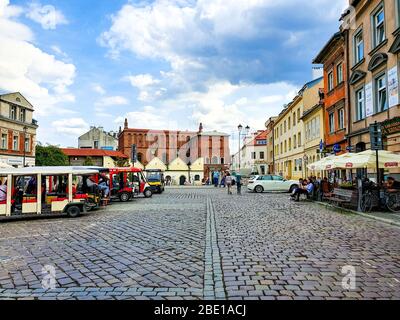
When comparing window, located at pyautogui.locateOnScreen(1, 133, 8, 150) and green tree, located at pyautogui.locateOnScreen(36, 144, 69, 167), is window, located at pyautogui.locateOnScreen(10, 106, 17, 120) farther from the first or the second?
green tree, located at pyautogui.locateOnScreen(36, 144, 69, 167)

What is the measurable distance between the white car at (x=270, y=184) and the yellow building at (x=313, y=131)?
3060 millimetres

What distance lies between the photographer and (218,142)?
8425cm

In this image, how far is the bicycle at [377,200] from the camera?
13.4 metres

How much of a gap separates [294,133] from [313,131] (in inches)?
355

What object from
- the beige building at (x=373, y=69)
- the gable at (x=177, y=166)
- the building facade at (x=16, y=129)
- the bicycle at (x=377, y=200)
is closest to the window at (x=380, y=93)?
the beige building at (x=373, y=69)

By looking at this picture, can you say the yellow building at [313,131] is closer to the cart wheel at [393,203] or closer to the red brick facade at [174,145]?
the cart wheel at [393,203]

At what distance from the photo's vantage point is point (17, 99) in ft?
150

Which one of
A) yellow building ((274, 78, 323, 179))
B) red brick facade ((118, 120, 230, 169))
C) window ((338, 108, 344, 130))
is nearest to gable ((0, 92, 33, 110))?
red brick facade ((118, 120, 230, 169))

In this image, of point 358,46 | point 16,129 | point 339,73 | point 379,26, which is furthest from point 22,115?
point 379,26

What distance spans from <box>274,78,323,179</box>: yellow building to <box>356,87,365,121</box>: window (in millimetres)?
14010

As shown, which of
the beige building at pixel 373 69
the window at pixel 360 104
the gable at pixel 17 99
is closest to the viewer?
the beige building at pixel 373 69

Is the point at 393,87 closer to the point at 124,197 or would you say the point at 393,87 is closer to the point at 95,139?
the point at 124,197
